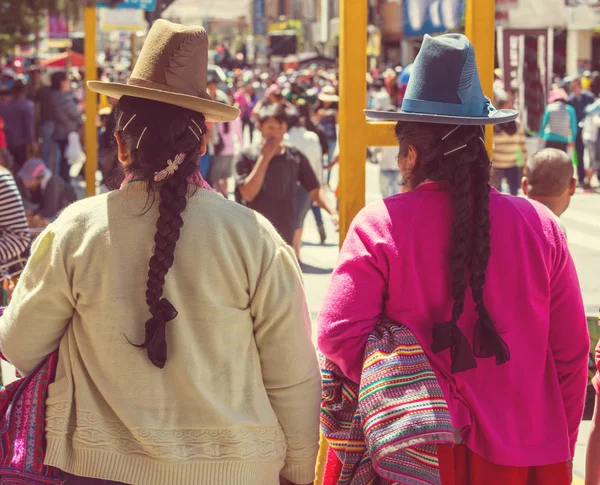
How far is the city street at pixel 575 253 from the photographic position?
10141 millimetres

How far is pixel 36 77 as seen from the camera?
2306cm

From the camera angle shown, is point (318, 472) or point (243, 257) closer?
point (243, 257)

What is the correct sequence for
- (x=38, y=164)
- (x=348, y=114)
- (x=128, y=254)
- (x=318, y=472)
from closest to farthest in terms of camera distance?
1. (x=128, y=254)
2. (x=318, y=472)
3. (x=348, y=114)
4. (x=38, y=164)

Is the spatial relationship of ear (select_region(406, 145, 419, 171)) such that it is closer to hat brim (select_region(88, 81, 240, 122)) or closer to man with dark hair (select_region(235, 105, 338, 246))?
hat brim (select_region(88, 81, 240, 122))

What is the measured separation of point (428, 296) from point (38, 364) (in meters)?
0.98

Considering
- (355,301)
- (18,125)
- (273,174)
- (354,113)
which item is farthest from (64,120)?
(355,301)

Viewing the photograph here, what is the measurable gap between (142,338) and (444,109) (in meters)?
0.97

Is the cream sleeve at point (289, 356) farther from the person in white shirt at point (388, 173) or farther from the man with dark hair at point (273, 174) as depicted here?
the person in white shirt at point (388, 173)

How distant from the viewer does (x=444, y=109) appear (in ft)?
9.84

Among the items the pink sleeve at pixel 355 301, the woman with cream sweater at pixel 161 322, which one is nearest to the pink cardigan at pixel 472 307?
the pink sleeve at pixel 355 301

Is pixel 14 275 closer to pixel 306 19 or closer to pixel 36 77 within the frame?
pixel 36 77

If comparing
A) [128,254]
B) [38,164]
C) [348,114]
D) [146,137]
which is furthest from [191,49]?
[38,164]

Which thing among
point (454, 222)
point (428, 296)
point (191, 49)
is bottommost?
point (428, 296)

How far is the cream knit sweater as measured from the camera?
9.01 ft
